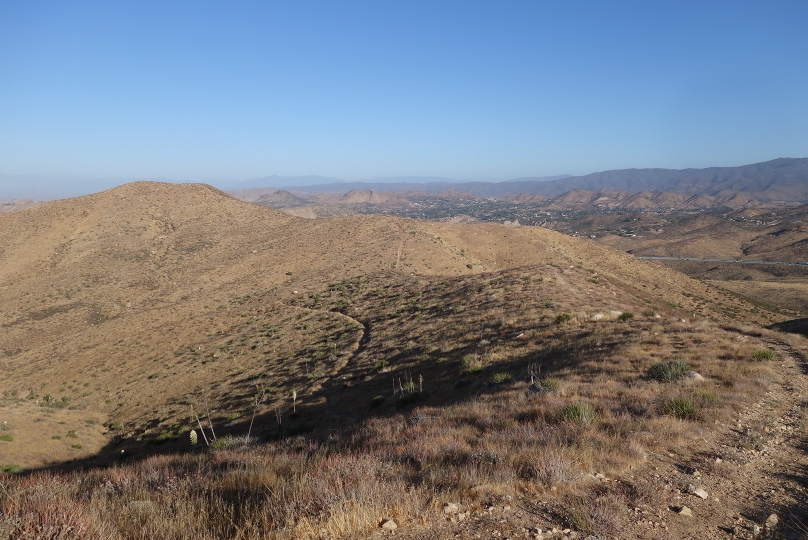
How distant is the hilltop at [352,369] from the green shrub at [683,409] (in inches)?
1.7

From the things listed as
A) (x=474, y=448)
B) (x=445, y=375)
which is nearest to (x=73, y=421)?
(x=445, y=375)

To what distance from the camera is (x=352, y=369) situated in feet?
63.5

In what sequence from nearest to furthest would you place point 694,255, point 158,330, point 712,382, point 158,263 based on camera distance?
point 712,382 → point 158,330 → point 158,263 → point 694,255

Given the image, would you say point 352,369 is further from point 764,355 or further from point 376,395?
point 764,355

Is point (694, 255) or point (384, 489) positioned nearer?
point (384, 489)

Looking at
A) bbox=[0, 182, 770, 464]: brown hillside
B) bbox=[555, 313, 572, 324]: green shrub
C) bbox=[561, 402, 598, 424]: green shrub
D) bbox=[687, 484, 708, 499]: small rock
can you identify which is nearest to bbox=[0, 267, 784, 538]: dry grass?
bbox=[561, 402, 598, 424]: green shrub

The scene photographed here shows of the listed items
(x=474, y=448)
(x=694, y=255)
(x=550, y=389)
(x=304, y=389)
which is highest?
(x=474, y=448)

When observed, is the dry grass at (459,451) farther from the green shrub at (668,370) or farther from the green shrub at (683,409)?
the green shrub at (668,370)

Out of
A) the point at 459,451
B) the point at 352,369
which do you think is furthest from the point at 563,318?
the point at 459,451

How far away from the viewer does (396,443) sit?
737 centimetres

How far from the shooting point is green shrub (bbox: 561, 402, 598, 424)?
24.7 ft

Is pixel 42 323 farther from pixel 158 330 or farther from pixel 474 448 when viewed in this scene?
pixel 474 448

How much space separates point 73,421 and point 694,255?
13724 cm

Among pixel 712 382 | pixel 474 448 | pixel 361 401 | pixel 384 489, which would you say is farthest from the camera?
pixel 361 401
